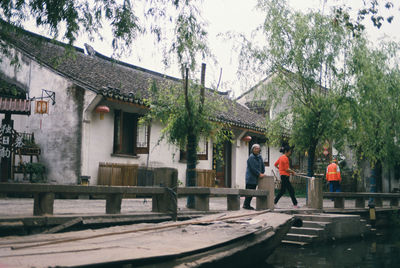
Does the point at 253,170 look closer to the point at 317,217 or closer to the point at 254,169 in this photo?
the point at 254,169

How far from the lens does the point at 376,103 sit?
1525cm

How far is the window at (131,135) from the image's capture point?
14719 mm

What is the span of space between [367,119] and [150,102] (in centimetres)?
674

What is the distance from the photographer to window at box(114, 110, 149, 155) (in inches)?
579

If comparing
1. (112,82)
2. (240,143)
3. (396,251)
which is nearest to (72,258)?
(396,251)

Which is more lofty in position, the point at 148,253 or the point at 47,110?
the point at 47,110

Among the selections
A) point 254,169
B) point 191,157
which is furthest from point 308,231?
point 191,157

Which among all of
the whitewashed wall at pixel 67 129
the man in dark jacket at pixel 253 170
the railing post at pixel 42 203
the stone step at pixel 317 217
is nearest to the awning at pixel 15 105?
the whitewashed wall at pixel 67 129

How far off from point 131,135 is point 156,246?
36.5ft

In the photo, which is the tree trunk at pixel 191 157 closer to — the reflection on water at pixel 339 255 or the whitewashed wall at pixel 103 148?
the reflection on water at pixel 339 255

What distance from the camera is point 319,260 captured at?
7.58 m

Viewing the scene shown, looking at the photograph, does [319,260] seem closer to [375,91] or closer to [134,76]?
[375,91]

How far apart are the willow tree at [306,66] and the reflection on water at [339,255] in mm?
3427

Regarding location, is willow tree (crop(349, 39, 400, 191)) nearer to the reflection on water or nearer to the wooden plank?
the reflection on water
